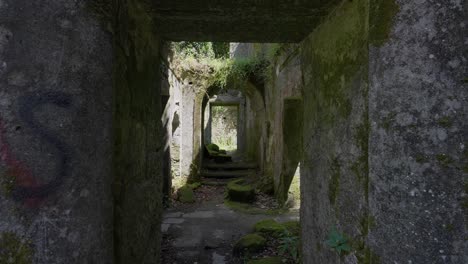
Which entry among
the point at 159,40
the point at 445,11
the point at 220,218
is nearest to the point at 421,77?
the point at 445,11

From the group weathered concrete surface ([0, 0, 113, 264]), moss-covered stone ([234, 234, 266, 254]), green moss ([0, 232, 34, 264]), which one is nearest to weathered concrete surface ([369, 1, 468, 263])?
weathered concrete surface ([0, 0, 113, 264])

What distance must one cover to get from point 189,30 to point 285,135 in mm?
4275

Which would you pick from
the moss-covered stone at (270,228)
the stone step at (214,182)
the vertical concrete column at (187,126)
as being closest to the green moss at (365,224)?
the moss-covered stone at (270,228)

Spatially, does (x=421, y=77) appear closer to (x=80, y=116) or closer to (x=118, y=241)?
(x=80, y=116)

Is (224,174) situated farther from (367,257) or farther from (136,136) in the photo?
(367,257)

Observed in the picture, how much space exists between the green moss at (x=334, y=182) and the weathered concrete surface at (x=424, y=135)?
63cm

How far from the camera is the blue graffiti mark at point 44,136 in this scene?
119 cm

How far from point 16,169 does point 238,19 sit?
169 centimetres

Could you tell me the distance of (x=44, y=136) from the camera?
1.21m

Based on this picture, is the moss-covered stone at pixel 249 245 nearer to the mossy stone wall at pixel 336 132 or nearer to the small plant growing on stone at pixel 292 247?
the small plant growing on stone at pixel 292 247

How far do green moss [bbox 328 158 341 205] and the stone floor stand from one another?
232 cm

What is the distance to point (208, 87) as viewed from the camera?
29.9ft

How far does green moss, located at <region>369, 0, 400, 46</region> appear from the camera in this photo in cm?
131

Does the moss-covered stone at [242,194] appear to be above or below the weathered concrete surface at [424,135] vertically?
below
